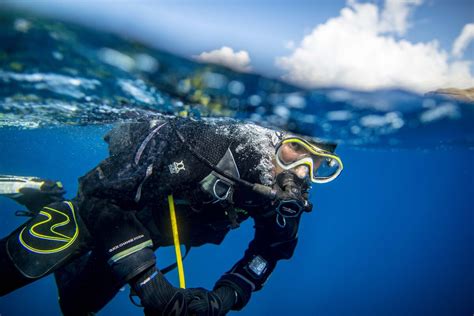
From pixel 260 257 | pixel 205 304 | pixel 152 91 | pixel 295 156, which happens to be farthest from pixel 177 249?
pixel 152 91

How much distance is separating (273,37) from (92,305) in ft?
17.0

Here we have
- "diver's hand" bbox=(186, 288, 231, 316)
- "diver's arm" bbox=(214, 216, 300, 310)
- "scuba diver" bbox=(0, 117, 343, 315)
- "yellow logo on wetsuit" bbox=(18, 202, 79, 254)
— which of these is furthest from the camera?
"diver's arm" bbox=(214, 216, 300, 310)

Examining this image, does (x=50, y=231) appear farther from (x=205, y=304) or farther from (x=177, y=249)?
(x=205, y=304)

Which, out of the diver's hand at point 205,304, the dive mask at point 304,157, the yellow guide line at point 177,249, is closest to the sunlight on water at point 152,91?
the dive mask at point 304,157

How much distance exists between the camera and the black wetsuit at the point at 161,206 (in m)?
3.04

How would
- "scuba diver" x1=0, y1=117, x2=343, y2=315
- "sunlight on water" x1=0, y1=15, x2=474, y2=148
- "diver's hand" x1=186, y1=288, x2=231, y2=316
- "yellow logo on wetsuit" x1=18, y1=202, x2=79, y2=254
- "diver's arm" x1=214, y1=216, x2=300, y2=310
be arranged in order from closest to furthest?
"scuba diver" x1=0, y1=117, x2=343, y2=315 < "diver's hand" x1=186, y1=288, x2=231, y2=316 < "yellow logo on wetsuit" x1=18, y1=202, x2=79, y2=254 < "sunlight on water" x1=0, y1=15, x2=474, y2=148 < "diver's arm" x1=214, y1=216, x2=300, y2=310

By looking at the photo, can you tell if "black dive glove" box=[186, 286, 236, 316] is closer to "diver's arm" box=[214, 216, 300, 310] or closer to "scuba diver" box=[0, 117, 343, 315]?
"scuba diver" box=[0, 117, 343, 315]

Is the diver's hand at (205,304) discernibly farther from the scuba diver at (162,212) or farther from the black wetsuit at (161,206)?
the black wetsuit at (161,206)

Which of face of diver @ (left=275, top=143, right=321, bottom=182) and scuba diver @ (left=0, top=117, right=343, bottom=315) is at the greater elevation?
face of diver @ (left=275, top=143, right=321, bottom=182)

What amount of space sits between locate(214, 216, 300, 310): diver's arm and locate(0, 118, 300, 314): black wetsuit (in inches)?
0.6

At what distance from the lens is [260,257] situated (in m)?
4.33

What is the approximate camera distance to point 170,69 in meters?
4.21

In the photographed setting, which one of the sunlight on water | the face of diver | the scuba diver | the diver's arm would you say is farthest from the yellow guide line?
the sunlight on water

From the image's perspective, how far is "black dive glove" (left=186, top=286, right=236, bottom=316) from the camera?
126 inches
